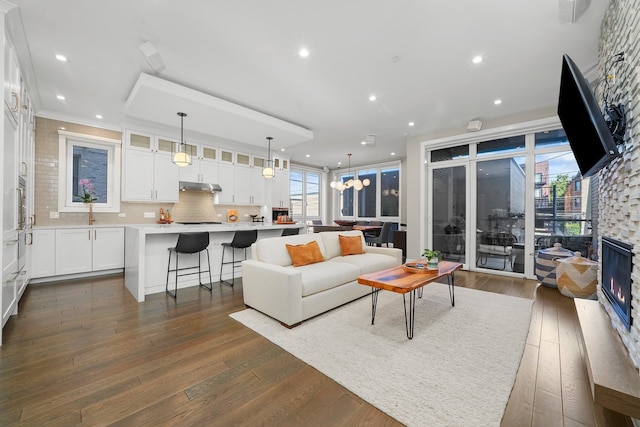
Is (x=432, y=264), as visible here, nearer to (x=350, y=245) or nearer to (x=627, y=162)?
(x=350, y=245)

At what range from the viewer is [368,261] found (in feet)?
13.0

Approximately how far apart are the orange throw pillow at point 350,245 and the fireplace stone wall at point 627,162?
2.80 m

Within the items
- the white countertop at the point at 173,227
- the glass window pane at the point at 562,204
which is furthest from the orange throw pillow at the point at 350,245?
the glass window pane at the point at 562,204

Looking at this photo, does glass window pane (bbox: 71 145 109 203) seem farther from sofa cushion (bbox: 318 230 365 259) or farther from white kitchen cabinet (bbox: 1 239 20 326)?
sofa cushion (bbox: 318 230 365 259)

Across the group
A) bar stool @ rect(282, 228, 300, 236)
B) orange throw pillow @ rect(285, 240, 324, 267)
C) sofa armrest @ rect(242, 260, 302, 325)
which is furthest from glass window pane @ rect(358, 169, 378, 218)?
sofa armrest @ rect(242, 260, 302, 325)

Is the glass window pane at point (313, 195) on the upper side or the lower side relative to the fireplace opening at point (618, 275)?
upper

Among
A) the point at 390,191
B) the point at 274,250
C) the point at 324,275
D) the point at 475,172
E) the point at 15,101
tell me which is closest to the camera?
the point at 15,101

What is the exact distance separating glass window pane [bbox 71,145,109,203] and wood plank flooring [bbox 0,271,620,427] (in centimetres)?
268

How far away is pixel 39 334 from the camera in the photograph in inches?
103

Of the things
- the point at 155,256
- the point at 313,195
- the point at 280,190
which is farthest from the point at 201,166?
the point at 313,195

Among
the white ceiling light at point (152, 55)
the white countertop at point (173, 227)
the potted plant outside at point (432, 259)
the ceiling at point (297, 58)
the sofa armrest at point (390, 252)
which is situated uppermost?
the ceiling at point (297, 58)

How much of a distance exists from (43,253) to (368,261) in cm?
520

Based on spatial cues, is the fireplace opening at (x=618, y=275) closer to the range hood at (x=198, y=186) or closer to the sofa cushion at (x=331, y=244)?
the sofa cushion at (x=331, y=244)

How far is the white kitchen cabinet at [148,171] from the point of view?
5.28m
